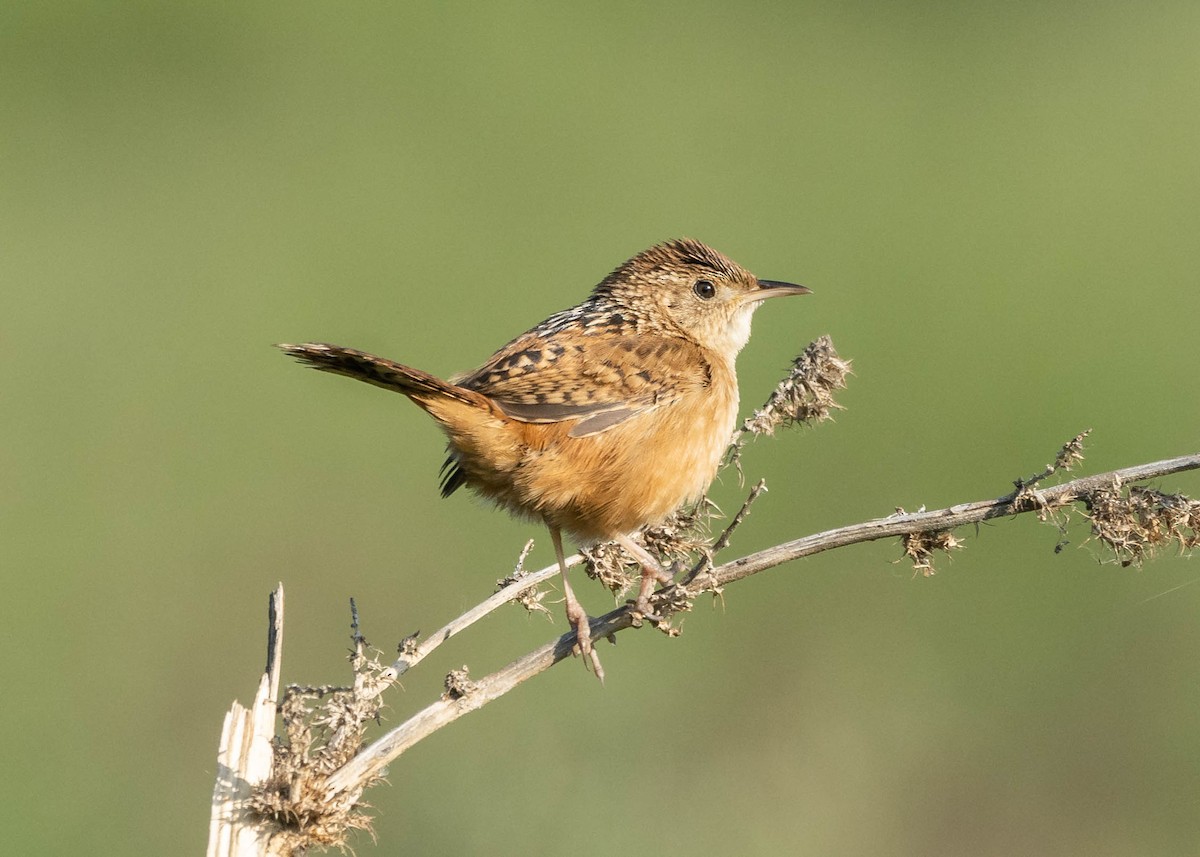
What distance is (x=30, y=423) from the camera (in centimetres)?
998

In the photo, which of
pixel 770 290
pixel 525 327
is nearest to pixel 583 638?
pixel 770 290

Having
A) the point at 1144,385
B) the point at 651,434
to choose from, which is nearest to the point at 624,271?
the point at 651,434

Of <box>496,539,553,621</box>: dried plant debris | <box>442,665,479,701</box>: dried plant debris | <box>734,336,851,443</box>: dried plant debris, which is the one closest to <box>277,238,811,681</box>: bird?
<box>496,539,553,621</box>: dried plant debris

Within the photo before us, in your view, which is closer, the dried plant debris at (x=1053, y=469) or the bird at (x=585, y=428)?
the dried plant debris at (x=1053, y=469)

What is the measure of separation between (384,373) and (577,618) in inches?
38.7

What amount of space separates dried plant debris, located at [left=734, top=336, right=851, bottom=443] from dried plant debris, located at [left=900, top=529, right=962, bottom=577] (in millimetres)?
650

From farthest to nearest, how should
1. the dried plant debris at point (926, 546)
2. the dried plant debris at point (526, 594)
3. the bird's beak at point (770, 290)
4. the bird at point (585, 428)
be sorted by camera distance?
the bird's beak at point (770, 290) → the bird at point (585, 428) → the dried plant debris at point (526, 594) → the dried plant debris at point (926, 546)

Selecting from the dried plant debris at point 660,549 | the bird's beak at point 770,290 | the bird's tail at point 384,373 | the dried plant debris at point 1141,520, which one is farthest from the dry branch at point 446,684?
the bird's beak at point 770,290

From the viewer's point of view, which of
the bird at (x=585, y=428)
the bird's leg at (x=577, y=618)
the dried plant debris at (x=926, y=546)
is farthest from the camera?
the bird at (x=585, y=428)

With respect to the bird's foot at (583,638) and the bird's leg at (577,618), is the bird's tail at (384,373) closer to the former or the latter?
the bird's leg at (577,618)

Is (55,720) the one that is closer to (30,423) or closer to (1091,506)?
(30,423)

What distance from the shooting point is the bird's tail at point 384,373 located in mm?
4094

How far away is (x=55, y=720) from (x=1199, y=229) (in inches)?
377

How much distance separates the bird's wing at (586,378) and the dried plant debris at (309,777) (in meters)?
1.57
